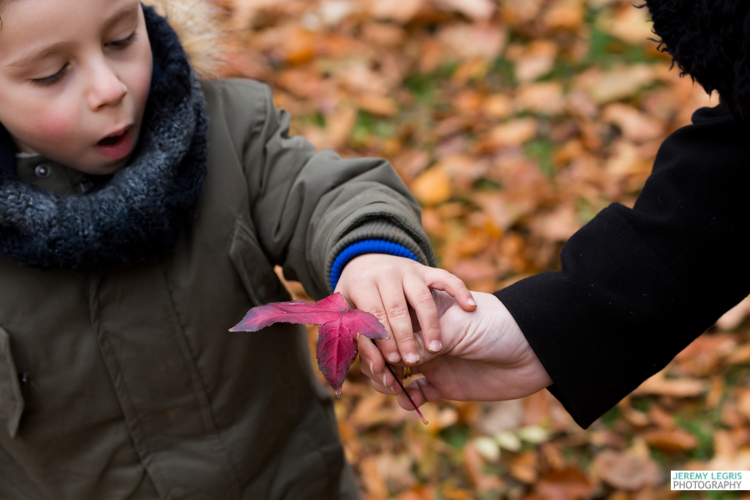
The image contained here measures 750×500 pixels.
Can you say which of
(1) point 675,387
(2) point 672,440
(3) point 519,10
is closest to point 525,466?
(2) point 672,440

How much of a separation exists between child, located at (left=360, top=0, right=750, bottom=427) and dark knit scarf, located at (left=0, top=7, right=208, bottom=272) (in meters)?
0.45

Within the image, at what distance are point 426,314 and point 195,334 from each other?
1.60 ft

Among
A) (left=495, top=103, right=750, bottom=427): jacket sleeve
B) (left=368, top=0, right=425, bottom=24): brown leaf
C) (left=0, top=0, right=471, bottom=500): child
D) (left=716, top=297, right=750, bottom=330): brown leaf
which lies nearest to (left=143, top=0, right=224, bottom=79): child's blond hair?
(left=0, top=0, right=471, bottom=500): child

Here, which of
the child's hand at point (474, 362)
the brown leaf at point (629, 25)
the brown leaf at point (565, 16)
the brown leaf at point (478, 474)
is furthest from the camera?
the brown leaf at point (565, 16)

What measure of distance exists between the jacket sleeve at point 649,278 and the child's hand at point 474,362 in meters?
0.04

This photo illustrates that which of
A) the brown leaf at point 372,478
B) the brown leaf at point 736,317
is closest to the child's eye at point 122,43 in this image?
the brown leaf at point 372,478

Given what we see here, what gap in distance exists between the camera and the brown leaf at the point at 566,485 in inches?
80.4

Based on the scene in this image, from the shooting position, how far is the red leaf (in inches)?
40.7

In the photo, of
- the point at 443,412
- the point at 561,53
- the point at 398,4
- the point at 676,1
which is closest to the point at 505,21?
the point at 561,53

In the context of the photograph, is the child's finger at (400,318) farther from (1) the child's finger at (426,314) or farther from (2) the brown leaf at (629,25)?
(2) the brown leaf at (629,25)

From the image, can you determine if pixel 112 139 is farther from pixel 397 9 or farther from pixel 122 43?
pixel 397 9

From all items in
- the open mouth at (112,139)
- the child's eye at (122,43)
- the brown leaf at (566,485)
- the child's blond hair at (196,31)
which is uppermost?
the child's eye at (122,43)

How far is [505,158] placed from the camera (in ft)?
10.1

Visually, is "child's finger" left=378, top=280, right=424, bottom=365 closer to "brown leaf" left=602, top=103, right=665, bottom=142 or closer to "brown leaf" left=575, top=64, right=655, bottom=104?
"brown leaf" left=602, top=103, right=665, bottom=142
